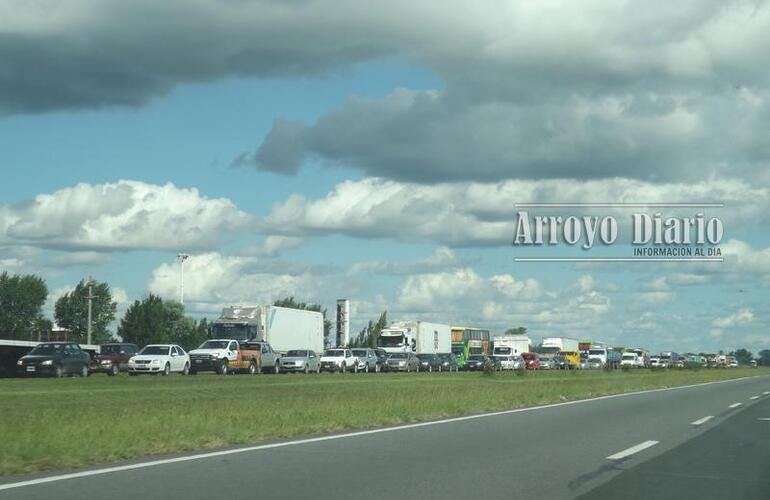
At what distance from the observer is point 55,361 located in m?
46.8

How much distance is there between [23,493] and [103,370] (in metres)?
47.5

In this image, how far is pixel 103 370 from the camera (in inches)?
2197

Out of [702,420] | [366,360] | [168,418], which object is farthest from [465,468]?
[366,360]

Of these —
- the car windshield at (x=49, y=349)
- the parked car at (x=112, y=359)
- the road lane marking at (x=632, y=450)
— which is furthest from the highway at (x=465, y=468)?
the parked car at (x=112, y=359)

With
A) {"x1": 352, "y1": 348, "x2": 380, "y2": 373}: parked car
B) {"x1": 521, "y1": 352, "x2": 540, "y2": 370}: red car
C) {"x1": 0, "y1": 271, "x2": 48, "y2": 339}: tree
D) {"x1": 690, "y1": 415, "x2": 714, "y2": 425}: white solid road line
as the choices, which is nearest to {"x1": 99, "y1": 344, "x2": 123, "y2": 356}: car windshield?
{"x1": 352, "y1": 348, "x2": 380, "y2": 373}: parked car

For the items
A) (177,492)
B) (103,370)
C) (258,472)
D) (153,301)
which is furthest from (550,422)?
(153,301)

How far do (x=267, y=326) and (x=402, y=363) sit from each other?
1388cm

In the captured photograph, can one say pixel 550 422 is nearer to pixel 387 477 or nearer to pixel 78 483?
pixel 387 477

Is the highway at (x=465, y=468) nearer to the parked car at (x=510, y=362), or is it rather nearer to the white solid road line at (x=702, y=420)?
the white solid road line at (x=702, y=420)

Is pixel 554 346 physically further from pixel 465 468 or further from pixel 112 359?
pixel 465 468

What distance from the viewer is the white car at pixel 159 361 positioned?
167 feet

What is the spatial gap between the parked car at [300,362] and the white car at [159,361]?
438 inches

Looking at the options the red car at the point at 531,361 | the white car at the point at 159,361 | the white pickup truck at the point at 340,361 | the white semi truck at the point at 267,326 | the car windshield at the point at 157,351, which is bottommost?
the red car at the point at 531,361

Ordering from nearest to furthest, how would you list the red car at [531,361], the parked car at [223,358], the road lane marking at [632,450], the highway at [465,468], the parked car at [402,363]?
the highway at [465,468] → the road lane marking at [632,450] → the parked car at [223,358] → the parked car at [402,363] → the red car at [531,361]
